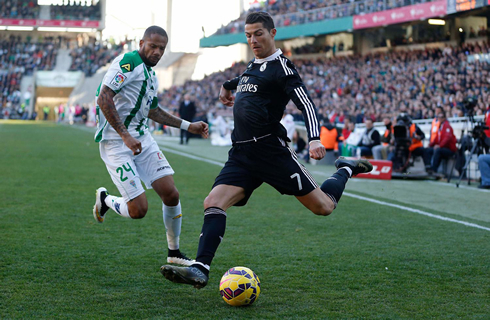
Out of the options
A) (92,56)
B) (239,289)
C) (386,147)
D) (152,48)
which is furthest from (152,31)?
(92,56)

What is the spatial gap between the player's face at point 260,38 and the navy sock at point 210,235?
1285 mm

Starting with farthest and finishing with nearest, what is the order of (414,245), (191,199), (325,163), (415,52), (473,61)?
1. (415,52)
2. (473,61)
3. (325,163)
4. (191,199)
5. (414,245)

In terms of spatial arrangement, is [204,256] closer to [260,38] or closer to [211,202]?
[211,202]

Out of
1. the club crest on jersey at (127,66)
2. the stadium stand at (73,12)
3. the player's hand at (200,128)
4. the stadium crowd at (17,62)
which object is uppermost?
the stadium stand at (73,12)

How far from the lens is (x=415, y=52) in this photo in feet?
110

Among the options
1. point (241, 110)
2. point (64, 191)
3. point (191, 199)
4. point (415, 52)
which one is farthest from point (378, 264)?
point (415, 52)

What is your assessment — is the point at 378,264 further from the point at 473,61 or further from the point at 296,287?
the point at 473,61

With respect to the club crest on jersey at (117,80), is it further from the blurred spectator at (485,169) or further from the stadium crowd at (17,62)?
the stadium crowd at (17,62)

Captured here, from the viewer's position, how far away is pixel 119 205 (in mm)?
5617

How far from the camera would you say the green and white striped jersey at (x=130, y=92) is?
5.34 metres

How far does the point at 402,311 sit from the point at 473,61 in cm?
2574

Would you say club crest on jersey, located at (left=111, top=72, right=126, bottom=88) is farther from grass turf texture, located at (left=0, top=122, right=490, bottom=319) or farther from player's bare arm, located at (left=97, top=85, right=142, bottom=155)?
grass turf texture, located at (left=0, top=122, right=490, bottom=319)

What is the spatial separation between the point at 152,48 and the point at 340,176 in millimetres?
2104

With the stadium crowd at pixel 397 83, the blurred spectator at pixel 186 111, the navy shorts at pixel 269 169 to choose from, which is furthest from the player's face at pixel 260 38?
the blurred spectator at pixel 186 111
